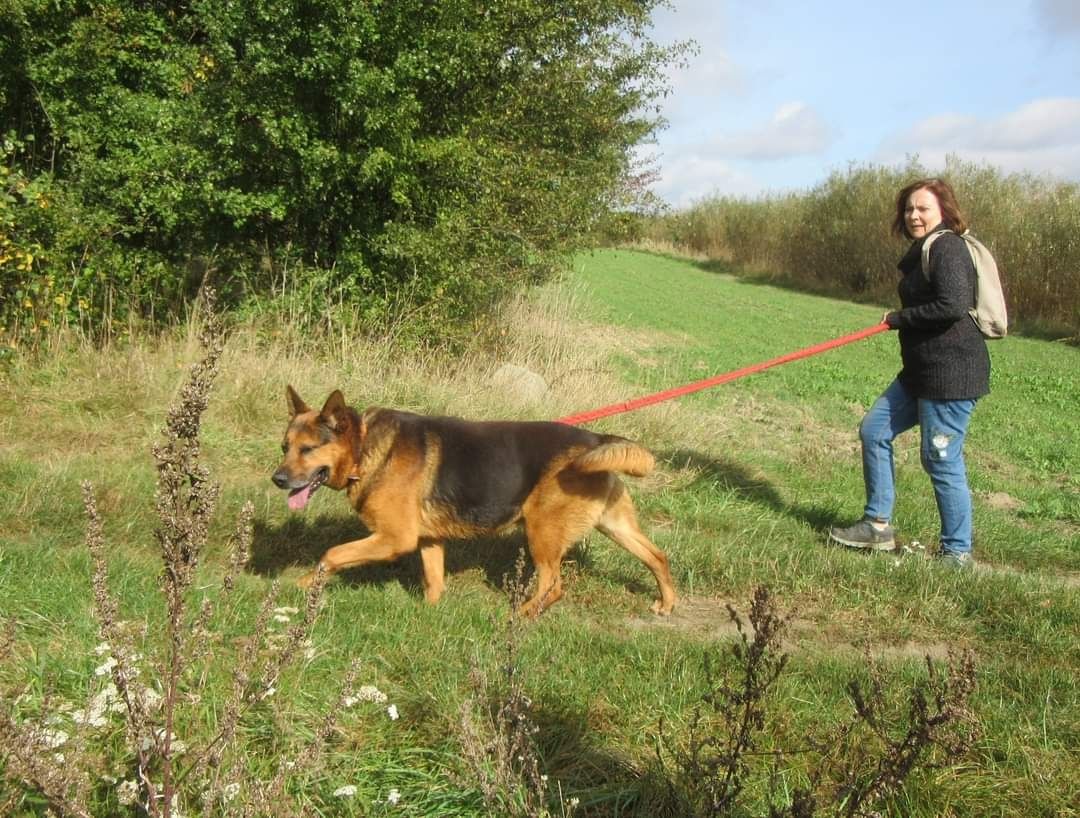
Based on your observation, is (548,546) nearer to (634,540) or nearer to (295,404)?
(634,540)

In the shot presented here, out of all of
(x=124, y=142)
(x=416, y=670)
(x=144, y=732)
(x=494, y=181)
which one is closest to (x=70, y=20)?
(x=124, y=142)

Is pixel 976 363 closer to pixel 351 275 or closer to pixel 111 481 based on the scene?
pixel 111 481

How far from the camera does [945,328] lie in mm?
5383

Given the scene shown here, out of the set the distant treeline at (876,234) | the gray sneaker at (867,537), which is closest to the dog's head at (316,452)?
the gray sneaker at (867,537)

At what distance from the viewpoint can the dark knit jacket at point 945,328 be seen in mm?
5242

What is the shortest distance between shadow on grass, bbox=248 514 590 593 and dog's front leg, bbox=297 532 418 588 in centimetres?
39

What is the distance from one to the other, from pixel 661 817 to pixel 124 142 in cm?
936

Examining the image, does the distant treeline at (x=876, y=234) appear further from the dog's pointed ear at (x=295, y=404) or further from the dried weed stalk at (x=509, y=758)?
the dried weed stalk at (x=509, y=758)

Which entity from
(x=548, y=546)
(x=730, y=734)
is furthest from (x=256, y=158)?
(x=730, y=734)

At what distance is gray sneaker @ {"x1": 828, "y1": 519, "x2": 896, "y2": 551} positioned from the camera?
5.75 meters

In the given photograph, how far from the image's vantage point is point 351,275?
31.2 ft

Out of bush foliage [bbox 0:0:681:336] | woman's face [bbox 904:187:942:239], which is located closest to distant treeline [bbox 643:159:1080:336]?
bush foliage [bbox 0:0:681:336]

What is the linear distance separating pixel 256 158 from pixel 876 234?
2809 cm

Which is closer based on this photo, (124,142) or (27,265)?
(27,265)
